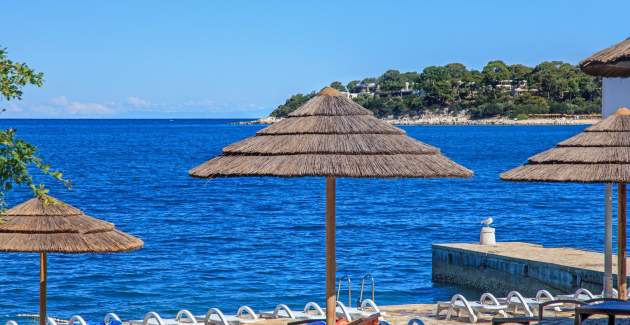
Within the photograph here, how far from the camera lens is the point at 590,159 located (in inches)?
439

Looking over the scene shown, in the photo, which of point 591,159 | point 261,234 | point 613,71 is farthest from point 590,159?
point 261,234

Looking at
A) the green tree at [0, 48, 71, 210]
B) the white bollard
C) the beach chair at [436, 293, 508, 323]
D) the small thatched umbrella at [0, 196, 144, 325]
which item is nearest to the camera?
the green tree at [0, 48, 71, 210]

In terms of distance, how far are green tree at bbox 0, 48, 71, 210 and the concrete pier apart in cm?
1202

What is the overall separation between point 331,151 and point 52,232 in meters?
3.01

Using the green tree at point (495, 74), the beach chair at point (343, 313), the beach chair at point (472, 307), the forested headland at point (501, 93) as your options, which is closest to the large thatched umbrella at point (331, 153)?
the beach chair at point (343, 313)

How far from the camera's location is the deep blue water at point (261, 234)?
24.5 metres

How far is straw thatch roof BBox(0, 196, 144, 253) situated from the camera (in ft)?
31.9

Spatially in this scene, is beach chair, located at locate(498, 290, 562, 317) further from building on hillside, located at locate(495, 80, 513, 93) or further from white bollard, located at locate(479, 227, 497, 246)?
building on hillside, located at locate(495, 80, 513, 93)

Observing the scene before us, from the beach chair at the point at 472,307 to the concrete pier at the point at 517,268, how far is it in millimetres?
3199

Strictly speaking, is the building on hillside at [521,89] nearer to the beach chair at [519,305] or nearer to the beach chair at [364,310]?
the beach chair at [519,305]

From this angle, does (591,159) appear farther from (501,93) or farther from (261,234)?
(501,93)

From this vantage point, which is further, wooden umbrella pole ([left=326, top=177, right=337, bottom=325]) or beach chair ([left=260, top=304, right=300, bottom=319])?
beach chair ([left=260, top=304, right=300, bottom=319])

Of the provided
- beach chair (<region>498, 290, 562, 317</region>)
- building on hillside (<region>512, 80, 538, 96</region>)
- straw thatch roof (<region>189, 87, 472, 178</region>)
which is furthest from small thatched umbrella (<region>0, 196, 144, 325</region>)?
building on hillside (<region>512, 80, 538, 96</region>)

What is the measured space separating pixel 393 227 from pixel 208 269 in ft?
43.4
